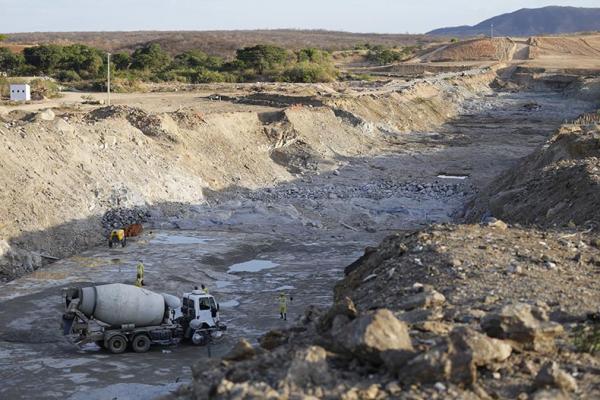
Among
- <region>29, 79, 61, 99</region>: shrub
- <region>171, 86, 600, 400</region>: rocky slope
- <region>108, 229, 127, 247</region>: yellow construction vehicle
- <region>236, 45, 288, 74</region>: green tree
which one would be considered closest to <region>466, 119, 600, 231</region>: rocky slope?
<region>171, 86, 600, 400</region>: rocky slope

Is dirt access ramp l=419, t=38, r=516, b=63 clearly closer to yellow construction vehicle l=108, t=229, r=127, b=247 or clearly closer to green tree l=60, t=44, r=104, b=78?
green tree l=60, t=44, r=104, b=78

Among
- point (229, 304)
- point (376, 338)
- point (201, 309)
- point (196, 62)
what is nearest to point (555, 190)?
point (229, 304)

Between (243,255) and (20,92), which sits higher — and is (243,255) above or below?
below

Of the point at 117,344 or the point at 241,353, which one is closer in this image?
the point at 241,353

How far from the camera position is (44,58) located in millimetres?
66562

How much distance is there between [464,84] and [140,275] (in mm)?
57544

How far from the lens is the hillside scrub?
2520 inches

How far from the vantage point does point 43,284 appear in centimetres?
2019

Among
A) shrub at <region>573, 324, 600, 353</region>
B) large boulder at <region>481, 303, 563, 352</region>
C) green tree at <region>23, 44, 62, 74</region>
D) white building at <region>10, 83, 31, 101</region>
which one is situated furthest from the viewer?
green tree at <region>23, 44, 62, 74</region>

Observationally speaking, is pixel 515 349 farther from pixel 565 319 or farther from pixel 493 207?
pixel 493 207

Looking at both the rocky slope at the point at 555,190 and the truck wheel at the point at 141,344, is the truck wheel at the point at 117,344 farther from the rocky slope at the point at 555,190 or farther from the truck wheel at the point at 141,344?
the rocky slope at the point at 555,190

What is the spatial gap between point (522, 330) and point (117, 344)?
352 inches

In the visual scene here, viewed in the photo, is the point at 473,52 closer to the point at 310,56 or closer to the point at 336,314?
the point at 310,56

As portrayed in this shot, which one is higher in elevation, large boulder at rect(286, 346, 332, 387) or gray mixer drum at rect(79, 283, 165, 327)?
large boulder at rect(286, 346, 332, 387)
